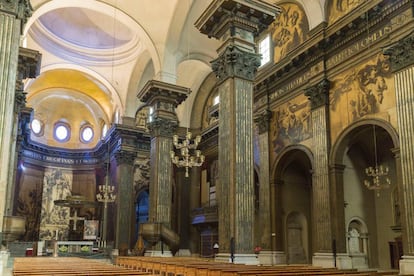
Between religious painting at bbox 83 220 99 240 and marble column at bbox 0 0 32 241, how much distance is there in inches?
661

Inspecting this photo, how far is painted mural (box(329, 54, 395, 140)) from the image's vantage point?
37.8 feet

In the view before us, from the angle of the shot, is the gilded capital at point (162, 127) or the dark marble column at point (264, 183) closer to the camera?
the gilded capital at point (162, 127)

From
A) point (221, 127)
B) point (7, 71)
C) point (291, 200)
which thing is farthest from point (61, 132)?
point (7, 71)

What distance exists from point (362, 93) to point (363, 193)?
357 cm

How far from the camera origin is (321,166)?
13.3 metres

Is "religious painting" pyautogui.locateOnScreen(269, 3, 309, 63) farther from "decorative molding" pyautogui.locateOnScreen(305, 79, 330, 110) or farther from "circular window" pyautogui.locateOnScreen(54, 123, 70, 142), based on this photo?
"circular window" pyautogui.locateOnScreen(54, 123, 70, 142)

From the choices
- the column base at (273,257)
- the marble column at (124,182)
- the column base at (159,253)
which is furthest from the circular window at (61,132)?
the column base at (273,257)

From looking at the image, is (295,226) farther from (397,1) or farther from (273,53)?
(397,1)

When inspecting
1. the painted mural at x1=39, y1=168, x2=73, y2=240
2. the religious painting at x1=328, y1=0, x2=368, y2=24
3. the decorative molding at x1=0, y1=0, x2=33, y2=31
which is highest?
the religious painting at x1=328, y1=0, x2=368, y2=24

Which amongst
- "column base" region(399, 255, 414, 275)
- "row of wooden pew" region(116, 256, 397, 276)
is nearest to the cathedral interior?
"column base" region(399, 255, 414, 275)

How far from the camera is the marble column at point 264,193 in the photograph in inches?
607

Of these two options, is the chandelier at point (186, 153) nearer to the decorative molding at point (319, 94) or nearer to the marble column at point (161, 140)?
the marble column at point (161, 140)

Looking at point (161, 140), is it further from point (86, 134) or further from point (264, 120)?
point (86, 134)

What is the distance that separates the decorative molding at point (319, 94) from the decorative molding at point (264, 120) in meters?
2.51
